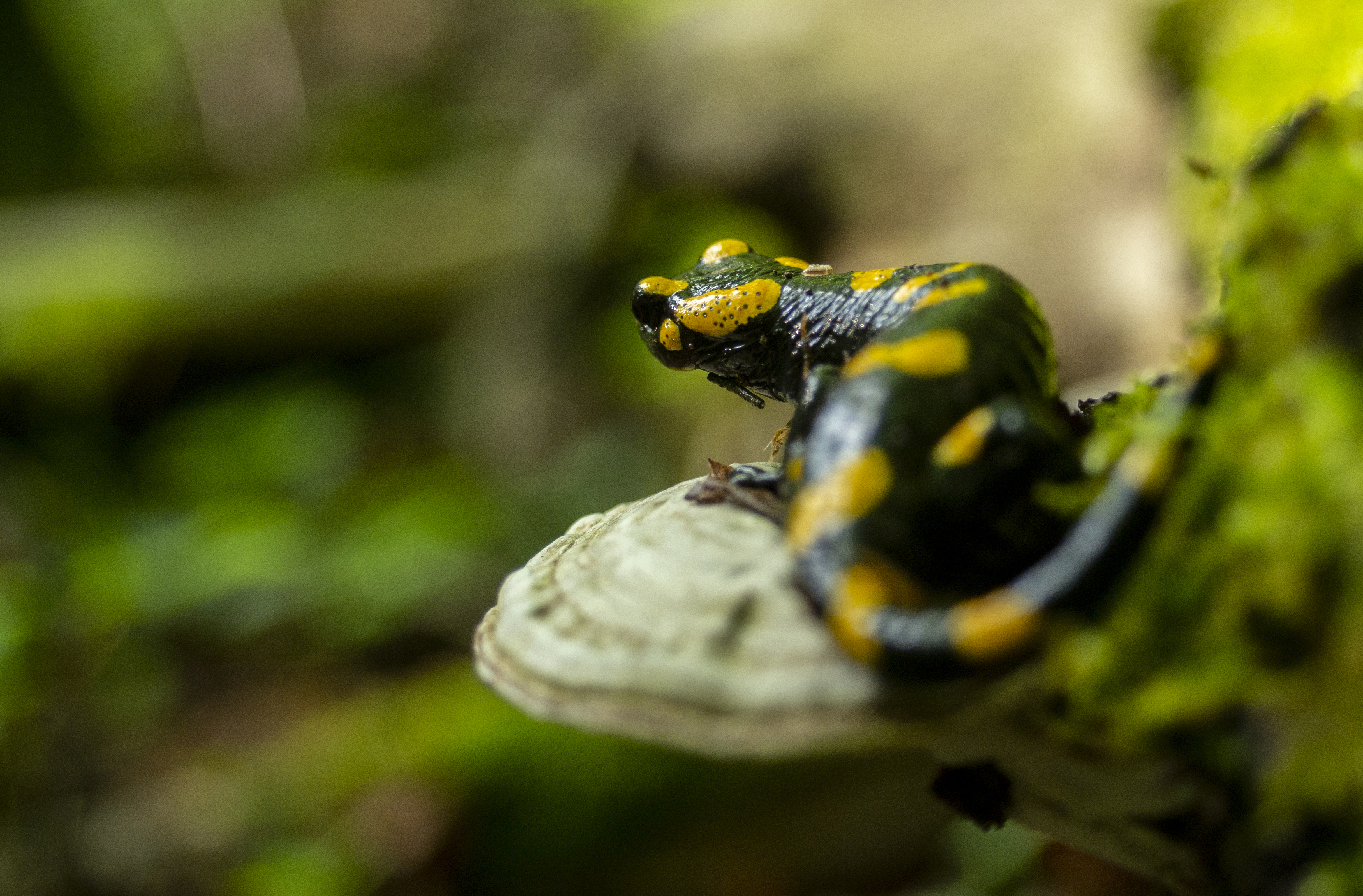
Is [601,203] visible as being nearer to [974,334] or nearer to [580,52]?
[580,52]

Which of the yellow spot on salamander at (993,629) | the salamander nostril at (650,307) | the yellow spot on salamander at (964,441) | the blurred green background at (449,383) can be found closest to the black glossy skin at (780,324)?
the salamander nostril at (650,307)

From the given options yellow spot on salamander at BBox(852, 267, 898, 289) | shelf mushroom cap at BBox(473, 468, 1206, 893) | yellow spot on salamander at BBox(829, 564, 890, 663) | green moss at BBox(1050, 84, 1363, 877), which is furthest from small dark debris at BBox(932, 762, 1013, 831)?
yellow spot on salamander at BBox(852, 267, 898, 289)

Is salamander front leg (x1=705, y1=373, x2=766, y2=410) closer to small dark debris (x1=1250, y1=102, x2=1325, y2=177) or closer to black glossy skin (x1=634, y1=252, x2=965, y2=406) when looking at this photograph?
black glossy skin (x1=634, y1=252, x2=965, y2=406)

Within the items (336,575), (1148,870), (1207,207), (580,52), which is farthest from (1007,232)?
(580,52)

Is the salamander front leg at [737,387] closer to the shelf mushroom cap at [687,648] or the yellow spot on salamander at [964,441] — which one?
the shelf mushroom cap at [687,648]

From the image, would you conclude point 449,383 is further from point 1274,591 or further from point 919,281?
point 1274,591

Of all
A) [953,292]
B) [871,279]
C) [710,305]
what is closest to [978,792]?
[953,292]
